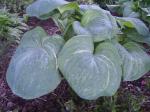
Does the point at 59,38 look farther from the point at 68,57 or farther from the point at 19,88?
the point at 19,88

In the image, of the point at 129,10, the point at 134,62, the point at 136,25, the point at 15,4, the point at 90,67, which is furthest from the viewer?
the point at 15,4

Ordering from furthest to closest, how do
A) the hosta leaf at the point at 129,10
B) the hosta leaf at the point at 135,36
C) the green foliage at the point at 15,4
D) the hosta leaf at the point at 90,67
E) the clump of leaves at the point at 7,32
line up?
the green foliage at the point at 15,4 → the clump of leaves at the point at 7,32 → the hosta leaf at the point at 129,10 → the hosta leaf at the point at 135,36 → the hosta leaf at the point at 90,67

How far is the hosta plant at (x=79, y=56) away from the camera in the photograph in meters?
1.69

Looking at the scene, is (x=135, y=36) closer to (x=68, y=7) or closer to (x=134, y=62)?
(x=134, y=62)

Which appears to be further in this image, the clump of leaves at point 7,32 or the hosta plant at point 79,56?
the clump of leaves at point 7,32

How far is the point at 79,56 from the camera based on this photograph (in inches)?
69.2

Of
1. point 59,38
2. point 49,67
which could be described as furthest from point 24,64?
point 59,38

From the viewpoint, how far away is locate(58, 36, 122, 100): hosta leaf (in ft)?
5.45

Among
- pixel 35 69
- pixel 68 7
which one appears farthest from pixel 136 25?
pixel 35 69

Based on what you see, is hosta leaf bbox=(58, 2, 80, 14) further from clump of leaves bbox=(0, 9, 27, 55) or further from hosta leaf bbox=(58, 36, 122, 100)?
clump of leaves bbox=(0, 9, 27, 55)

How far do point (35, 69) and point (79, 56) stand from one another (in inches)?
9.0

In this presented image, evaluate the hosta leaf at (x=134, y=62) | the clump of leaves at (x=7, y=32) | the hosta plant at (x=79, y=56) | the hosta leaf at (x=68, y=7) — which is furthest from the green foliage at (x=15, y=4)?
the hosta leaf at (x=134, y=62)

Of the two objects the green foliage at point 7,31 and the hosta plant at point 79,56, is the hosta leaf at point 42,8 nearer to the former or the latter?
the hosta plant at point 79,56

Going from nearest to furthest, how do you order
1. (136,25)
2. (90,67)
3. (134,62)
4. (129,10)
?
1. (90,67)
2. (134,62)
3. (136,25)
4. (129,10)
